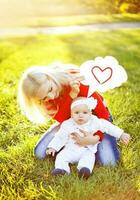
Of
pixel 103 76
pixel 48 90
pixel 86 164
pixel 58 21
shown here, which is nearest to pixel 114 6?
pixel 58 21

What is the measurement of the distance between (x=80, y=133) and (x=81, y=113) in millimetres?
185

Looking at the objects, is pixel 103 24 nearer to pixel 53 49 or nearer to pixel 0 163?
pixel 53 49

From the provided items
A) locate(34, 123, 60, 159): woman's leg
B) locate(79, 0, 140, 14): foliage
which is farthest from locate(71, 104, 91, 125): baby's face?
locate(79, 0, 140, 14): foliage

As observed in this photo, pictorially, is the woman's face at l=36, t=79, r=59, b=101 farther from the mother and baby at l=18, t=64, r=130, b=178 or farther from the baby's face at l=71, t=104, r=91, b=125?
the baby's face at l=71, t=104, r=91, b=125

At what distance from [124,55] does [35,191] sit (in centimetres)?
498

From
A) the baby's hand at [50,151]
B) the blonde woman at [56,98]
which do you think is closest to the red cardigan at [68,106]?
the blonde woman at [56,98]

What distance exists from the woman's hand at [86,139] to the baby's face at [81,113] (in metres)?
0.12

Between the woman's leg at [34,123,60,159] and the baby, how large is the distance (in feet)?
0.42

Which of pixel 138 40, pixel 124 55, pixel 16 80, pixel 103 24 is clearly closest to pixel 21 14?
pixel 103 24

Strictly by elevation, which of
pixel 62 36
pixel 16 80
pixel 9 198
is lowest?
pixel 9 198

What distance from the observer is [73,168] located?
14.6 ft

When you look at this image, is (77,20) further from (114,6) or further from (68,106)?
(68,106)

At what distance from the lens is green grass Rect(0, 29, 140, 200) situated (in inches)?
160

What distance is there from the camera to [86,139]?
4.40 m
